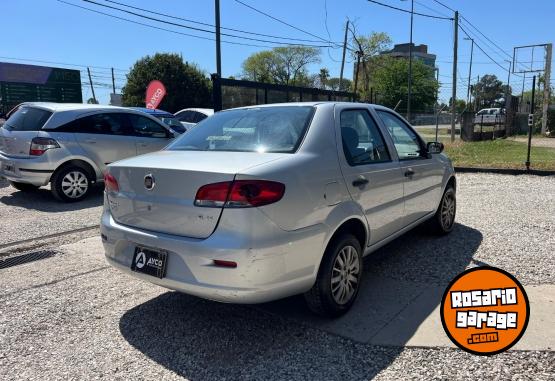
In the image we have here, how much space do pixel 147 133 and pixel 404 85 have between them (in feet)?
178

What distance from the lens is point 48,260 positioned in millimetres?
4879

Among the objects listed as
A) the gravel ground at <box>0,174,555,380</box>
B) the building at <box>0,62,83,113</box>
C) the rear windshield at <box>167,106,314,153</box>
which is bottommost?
the gravel ground at <box>0,174,555,380</box>

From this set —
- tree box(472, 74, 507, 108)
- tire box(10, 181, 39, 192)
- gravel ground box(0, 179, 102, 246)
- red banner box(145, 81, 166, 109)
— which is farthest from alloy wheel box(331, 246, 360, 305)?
tree box(472, 74, 507, 108)

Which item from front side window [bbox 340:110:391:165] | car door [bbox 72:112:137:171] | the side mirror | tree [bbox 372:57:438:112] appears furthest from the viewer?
tree [bbox 372:57:438:112]

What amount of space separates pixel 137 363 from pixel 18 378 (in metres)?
0.67

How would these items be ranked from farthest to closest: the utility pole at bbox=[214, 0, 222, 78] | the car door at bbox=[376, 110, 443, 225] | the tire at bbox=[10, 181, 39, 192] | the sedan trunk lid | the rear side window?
the rear side window < the utility pole at bbox=[214, 0, 222, 78] < the tire at bbox=[10, 181, 39, 192] < the car door at bbox=[376, 110, 443, 225] < the sedan trunk lid

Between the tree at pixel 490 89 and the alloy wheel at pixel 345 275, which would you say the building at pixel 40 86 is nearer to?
the alloy wheel at pixel 345 275

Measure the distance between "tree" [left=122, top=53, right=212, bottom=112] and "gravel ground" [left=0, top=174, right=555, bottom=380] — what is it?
123 ft

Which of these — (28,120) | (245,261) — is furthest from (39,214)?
(245,261)

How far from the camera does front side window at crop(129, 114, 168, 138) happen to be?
28.9ft

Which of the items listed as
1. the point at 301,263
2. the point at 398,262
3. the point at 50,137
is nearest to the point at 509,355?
the point at 301,263

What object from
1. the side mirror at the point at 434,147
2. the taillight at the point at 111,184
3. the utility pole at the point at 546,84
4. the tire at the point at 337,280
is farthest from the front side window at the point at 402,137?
the utility pole at the point at 546,84

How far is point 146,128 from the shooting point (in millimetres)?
8945

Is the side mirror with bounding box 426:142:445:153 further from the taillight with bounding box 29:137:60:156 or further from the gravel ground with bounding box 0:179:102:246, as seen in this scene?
the taillight with bounding box 29:137:60:156
